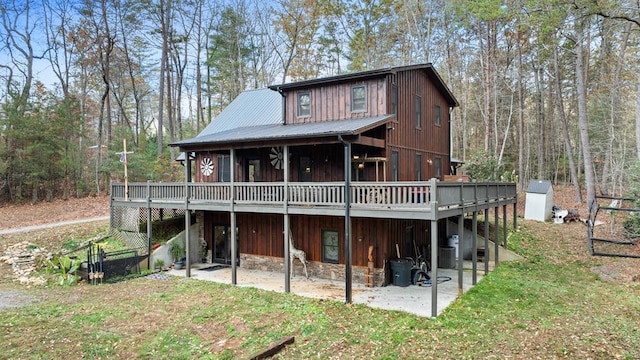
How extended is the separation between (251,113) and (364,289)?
400 inches

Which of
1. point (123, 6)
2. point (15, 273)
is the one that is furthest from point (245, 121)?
point (123, 6)

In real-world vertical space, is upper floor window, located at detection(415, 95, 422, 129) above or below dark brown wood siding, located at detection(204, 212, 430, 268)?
above

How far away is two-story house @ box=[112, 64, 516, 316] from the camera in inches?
442

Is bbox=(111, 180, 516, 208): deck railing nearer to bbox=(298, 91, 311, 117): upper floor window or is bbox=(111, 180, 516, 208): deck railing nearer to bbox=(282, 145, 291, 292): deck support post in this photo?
bbox=(282, 145, 291, 292): deck support post

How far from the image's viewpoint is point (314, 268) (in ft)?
45.5

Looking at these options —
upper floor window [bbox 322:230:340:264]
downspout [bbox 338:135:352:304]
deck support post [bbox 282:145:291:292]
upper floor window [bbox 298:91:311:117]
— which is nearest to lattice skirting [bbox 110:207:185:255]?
deck support post [bbox 282:145:291:292]

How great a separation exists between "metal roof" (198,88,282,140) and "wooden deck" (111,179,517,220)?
13.4 feet

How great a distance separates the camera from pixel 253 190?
13094mm

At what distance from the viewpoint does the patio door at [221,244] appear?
54.0 feet

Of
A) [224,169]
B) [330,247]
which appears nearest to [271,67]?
[224,169]

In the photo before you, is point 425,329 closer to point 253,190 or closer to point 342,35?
point 253,190

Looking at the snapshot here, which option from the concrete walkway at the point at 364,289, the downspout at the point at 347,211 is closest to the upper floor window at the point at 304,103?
the downspout at the point at 347,211

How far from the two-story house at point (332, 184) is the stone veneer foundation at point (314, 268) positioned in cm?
4

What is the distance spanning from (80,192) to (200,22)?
15.9 metres
